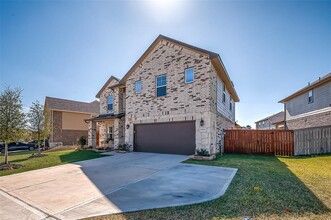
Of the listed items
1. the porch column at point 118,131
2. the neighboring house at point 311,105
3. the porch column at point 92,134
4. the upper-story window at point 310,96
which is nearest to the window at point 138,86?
the porch column at point 118,131

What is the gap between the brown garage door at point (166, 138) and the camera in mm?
12413

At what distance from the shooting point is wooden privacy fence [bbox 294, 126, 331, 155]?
514 inches

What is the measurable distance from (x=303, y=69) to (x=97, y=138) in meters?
21.3

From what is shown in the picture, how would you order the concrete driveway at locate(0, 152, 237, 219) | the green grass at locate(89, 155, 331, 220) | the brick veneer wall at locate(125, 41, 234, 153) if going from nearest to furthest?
the green grass at locate(89, 155, 331, 220) → the concrete driveway at locate(0, 152, 237, 219) → the brick veneer wall at locate(125, 41, 234, 153)

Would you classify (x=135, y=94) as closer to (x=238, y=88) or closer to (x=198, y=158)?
(x=198, y=158)

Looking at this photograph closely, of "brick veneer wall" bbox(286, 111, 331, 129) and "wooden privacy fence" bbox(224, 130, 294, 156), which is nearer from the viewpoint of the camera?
"wooden privacy fence" bbox(224, 130, 294, 156)

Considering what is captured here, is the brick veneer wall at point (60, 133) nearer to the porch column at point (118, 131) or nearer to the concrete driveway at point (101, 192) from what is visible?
the porch column at point (118, 131)

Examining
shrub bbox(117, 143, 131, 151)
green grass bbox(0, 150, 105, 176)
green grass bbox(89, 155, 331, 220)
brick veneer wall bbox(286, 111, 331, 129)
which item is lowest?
green grass bbox(0, 150, 105, 176)

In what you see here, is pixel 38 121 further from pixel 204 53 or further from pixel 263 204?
pixel 263 204

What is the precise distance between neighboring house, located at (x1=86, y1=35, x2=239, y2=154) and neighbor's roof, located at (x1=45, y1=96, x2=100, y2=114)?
1459 cm

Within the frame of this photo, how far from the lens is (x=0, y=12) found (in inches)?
343

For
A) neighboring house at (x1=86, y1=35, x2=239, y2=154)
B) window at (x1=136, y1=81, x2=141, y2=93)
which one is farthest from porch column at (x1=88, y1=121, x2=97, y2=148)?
window at (x1=136, y1=81, x2=141, y2=93)

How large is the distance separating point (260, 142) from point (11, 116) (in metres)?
17.3

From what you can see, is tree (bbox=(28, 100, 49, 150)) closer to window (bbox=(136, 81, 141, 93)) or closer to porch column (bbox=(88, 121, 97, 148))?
porch column (bbox=(88, 121, 97, 148))
